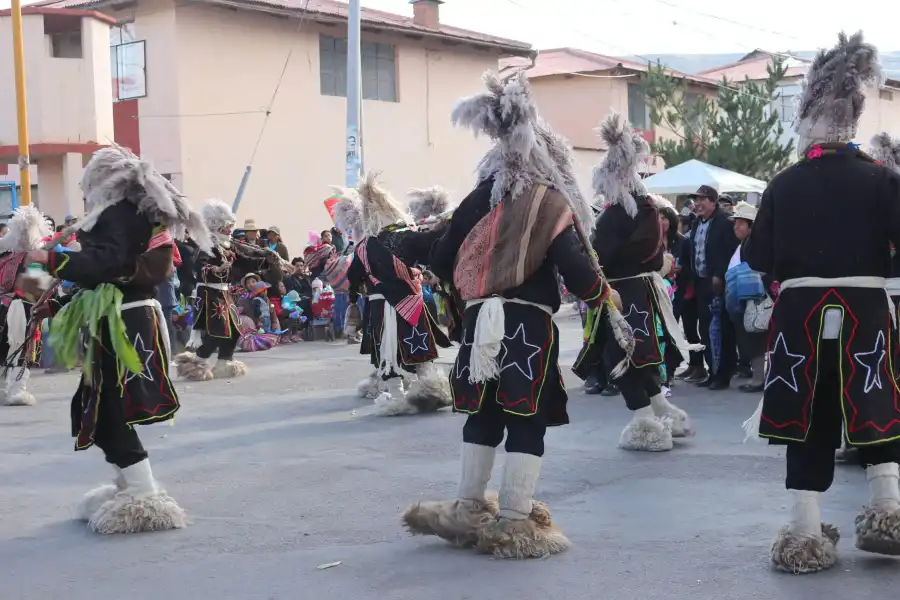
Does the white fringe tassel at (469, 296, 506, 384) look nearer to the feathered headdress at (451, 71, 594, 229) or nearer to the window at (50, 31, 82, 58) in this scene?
the feathered headdress at (451, 71, 594, 229)

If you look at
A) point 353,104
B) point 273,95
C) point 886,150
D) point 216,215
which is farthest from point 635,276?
point 273,95

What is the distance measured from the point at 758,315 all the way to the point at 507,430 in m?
5.30

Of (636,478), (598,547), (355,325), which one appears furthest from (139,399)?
(355,325)

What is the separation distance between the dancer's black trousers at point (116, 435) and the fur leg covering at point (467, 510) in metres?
1.48

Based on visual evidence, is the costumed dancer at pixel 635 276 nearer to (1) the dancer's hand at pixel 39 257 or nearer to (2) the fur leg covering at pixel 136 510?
(2) the fur leg covering at pixel 136 510

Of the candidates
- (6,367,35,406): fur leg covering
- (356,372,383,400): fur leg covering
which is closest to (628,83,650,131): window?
(356,372,383,400): fur leg covering

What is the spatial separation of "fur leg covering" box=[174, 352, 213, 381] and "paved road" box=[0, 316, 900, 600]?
2.48m

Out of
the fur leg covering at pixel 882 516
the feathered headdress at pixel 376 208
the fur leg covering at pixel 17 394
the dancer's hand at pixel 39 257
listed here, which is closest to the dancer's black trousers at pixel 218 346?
the fur leg covering at pixel 17 394

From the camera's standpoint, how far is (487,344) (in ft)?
16.0

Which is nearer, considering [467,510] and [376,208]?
[467,510]

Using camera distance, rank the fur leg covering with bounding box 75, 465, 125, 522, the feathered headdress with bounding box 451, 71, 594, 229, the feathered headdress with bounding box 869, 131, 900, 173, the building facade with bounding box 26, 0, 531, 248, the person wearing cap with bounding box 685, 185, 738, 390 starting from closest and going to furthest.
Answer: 1. the feathered headdress with bounding box 451, 71, 594, 229
2. the fur leg covering with bounding box 75, 465, 125, 522
3. the feathered headdress with bounding box 869, 131, 900, 173
4. the person wearing cap with bounding box 685, 185, 738, 390
5. the building facade with bounding box 26, 0, 531, 248

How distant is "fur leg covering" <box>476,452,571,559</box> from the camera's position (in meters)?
4.78

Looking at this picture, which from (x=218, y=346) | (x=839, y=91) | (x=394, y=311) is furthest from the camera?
(x=218, y=346)

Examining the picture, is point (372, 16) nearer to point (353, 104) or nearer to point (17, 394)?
point (353, 104)
